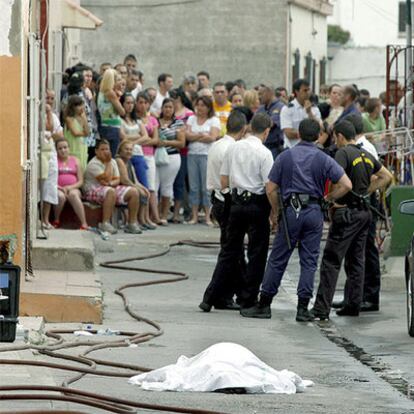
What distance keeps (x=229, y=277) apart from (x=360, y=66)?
164 feet

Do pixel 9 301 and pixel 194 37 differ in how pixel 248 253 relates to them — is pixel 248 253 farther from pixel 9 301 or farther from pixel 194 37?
pixel 194 37

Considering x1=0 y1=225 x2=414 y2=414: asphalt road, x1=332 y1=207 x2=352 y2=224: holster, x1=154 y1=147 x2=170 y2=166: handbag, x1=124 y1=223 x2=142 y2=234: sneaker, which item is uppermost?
x1=154 y1=147 x2=170 y2=166: handbag

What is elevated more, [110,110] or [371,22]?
[371,22]

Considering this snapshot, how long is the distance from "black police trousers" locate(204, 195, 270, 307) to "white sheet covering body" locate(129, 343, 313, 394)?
15.1ft

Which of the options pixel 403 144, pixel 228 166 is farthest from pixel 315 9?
pixel 228 166

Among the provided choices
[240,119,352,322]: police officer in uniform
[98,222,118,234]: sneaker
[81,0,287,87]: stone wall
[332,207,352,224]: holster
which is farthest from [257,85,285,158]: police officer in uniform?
[81,0,287,87]: stone wall

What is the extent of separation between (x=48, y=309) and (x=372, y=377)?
11.3 feet

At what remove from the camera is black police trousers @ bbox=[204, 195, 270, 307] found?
50.8 feet

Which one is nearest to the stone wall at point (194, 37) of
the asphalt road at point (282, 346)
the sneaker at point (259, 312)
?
the asphalt road at point (282, 346)

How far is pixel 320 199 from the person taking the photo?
A: 595 inches

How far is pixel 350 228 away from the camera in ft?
51.1

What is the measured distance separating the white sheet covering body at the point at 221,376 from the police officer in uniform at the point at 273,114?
535 inches

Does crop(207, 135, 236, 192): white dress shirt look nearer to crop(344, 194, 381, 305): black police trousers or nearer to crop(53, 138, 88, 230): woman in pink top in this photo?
crop(344, 194, 381, 305): black police trousers

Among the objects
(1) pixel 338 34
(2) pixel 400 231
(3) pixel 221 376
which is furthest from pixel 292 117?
(1) pixel 338 34
